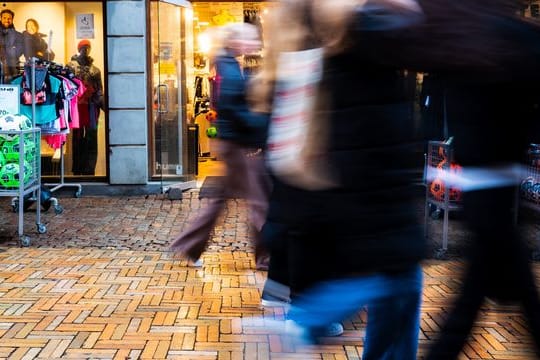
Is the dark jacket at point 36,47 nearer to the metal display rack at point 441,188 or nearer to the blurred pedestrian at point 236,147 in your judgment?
the blurred pedestrian at point 236,147

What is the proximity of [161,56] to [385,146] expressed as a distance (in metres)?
7.86

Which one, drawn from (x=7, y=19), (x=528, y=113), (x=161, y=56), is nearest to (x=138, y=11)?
(x=161, y=56)

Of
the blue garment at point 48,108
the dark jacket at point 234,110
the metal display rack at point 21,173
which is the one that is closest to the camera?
the dark jacket at point 234,110

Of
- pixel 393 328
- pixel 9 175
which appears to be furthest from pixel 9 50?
pixel 393 328

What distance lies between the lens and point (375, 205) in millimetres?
2189

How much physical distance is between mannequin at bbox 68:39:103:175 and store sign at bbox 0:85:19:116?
204cm

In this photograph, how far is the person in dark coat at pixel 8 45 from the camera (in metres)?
9.77

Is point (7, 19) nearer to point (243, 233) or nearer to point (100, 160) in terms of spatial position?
point (100, 160)

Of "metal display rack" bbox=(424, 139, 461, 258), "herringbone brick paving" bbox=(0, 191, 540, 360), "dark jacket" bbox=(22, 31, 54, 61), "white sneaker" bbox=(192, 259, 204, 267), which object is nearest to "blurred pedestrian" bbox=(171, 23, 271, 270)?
"white sneaker" bbox=(192, 259, 204, 267)

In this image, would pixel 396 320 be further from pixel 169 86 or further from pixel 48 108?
pixel 169 86

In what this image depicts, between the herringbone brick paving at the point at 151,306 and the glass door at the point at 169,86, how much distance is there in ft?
8.27

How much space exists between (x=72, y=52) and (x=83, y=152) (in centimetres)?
137

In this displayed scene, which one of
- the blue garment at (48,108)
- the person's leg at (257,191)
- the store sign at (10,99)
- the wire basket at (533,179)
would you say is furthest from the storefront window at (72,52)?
the wire basket at (533,179)

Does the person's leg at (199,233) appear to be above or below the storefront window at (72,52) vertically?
below
